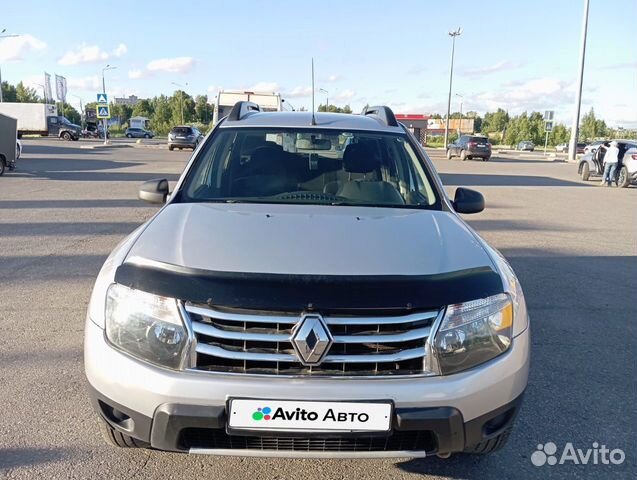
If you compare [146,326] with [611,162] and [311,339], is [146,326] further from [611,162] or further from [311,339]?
[611,162]

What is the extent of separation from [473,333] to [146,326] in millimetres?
1354

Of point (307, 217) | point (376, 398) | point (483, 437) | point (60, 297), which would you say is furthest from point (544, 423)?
point (60, 297)

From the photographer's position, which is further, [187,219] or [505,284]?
[187,219]

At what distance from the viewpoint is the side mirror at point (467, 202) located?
3.84 m

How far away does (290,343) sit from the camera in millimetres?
2119

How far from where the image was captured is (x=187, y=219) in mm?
2941

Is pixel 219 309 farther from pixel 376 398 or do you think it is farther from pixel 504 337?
pixel 504 337

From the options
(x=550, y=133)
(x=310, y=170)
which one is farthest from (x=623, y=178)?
(x=550, y=133)

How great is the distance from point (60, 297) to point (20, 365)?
1.53 meters

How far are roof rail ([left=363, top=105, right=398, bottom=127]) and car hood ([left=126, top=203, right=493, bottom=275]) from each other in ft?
4.20

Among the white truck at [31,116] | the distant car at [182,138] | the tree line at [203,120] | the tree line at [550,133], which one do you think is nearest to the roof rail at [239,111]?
the distant car at [182,138]

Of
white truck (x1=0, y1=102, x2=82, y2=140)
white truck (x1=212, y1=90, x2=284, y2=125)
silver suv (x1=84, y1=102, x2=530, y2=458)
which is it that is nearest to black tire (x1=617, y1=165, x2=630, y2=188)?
white truck (x1=212, y1=90, x2=284, y2=125)

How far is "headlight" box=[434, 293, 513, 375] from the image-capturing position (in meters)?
2.19

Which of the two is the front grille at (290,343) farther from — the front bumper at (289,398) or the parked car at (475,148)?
the parked car at (475,148)
